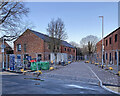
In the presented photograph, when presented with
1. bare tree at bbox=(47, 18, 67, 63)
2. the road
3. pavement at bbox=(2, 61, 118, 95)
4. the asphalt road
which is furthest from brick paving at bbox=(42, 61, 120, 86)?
bare tree at bbox=(47, 18, 67, 63)

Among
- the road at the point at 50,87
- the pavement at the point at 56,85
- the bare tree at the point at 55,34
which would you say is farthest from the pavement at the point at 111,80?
the bare tree at the point at 55,34

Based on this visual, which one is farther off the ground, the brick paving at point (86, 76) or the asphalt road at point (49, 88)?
the asphalt road at point (49, 88)

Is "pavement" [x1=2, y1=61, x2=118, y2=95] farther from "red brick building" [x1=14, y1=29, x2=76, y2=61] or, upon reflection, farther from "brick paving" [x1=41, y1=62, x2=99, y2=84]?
"red brick building" [x1=14, y1=29, x2=76, y2=61]

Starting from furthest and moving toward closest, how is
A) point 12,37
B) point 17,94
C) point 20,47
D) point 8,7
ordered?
point 20,47
point 12,37
point 8,7
point 17,94

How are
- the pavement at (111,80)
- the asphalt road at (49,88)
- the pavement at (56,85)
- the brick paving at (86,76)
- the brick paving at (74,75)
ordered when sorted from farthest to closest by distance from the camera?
the brick paving at (74,75)
the brick paving at (86,76)
the pavement at (111,80)
the pavement at (56,85)
the asphalt road at (49,88)

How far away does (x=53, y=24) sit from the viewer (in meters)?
25.7

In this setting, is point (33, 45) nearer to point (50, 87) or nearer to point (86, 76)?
point (86, 76)

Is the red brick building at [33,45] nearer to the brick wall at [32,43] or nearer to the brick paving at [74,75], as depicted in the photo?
the brick wall at [32,43]

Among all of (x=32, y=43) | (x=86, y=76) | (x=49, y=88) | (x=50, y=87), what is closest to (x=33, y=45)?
(x=32, y=43)

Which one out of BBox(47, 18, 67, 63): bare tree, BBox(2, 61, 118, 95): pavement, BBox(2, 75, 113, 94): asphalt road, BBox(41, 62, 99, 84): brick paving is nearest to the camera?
BBox(2, 75, 113, 94): asphalt road

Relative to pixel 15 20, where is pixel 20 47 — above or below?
below

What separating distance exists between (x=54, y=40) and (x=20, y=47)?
1116 cm

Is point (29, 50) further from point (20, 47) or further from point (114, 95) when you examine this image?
point (114, 95)

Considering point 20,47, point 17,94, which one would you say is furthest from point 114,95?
point 20,47
